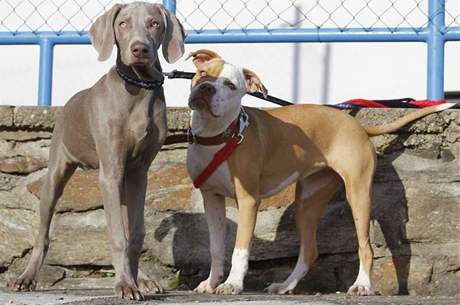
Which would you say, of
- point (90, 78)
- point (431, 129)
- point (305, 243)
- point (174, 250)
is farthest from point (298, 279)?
point (90, 78)

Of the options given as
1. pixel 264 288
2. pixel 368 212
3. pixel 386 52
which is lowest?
pixel 264 288

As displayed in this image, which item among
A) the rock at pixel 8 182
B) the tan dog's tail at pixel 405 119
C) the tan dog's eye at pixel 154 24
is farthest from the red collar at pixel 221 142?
the rock at pixel 8 182

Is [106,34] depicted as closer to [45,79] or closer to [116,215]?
[116,215]

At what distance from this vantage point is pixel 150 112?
237 inches

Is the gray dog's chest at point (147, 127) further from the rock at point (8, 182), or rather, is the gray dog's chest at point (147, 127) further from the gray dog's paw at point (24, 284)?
the rock at point (8, 182)

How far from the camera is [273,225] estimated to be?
7195 mm

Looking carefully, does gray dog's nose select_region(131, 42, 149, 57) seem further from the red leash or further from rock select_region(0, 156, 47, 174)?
rock select_region(0, 156, 47, 174)

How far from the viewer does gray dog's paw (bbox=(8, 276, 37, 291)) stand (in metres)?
6.16

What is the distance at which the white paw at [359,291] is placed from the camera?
21.5 ft

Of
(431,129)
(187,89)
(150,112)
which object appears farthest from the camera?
(187,89)

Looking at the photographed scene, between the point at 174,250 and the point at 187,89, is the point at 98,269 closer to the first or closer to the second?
the point at 174,250

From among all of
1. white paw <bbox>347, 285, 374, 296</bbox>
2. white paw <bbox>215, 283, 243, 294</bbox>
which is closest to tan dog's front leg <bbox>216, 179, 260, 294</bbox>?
white paw <bbox>215, 283, 243, 294</bbox>

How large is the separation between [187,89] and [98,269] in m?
1.36

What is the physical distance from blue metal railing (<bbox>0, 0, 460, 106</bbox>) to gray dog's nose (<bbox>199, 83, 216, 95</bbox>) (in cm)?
103
